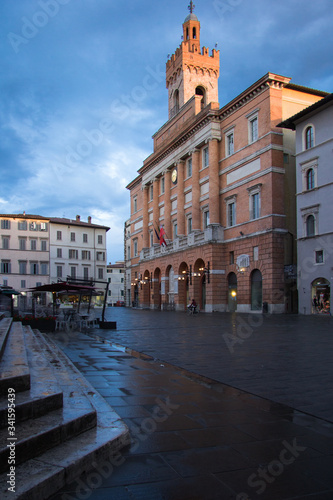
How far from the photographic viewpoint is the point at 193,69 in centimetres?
5225

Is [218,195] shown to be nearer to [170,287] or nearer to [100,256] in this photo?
[170,287]

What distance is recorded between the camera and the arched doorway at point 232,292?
124 feet

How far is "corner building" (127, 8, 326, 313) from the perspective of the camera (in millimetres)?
33156

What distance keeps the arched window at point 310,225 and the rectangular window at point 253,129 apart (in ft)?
29.0

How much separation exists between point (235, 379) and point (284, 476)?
3.82 m

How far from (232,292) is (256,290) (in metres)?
3.99

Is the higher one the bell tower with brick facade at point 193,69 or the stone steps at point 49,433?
the bell tower with brick facade at point 193,69

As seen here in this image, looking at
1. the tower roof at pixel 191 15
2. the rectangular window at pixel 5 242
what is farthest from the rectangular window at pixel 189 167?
the rectangular window at pixel 5 242

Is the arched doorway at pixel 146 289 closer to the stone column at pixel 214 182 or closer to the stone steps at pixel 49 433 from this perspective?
the stone column at pixel 214 182

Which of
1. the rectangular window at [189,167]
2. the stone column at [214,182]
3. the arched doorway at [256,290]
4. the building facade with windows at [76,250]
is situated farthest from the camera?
the building facade with windows at [76,250]

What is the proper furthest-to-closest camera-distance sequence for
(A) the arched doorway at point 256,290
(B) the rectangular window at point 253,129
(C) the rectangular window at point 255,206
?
(B) the rectangular window at point 253,129 → (C) the rectangular window at point 255,206 → (A) the arched doorway at point 256,290

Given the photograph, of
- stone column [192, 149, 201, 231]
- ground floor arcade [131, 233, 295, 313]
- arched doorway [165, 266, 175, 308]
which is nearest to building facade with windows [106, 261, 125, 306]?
ground floor arcade [131, 233, 295, 313]

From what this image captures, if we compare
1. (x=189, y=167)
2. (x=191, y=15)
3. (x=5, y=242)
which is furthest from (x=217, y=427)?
(x=5, y=242)

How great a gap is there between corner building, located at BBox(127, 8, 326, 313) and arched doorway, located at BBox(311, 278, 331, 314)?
3.17 meters
